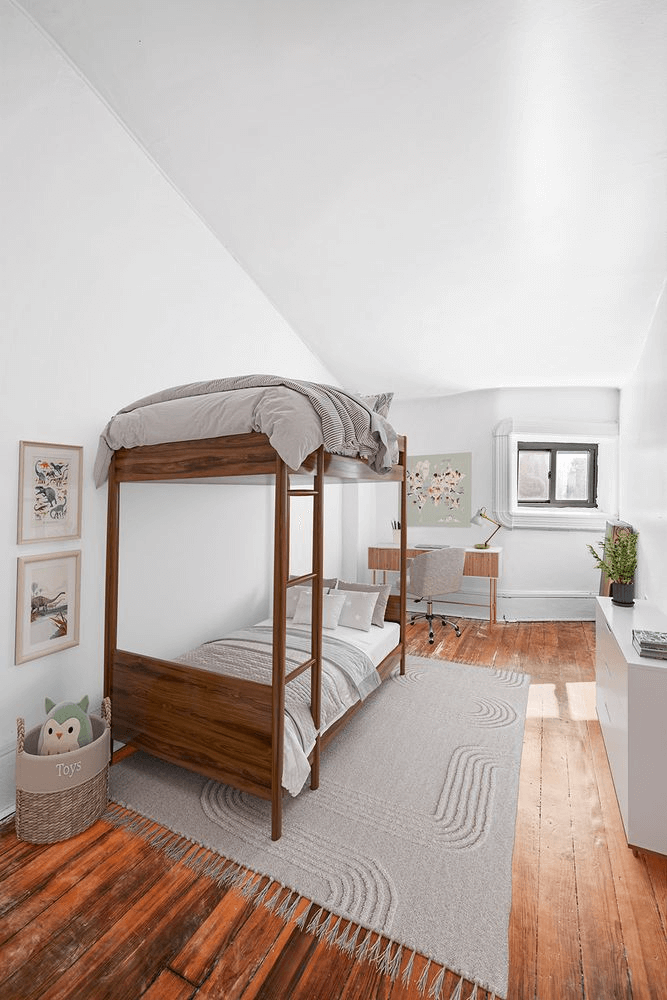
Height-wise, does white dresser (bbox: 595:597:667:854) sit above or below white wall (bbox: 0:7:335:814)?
below

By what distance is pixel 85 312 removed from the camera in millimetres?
2473

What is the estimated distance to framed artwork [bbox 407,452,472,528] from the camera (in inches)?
227

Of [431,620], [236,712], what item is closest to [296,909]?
[236,712]

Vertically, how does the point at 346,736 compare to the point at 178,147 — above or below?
below

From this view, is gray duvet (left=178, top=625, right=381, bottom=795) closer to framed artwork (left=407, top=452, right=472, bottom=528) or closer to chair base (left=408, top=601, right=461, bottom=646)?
chair base (left=408, top=601, right=461, bottom=646)

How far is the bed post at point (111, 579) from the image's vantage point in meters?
2.52

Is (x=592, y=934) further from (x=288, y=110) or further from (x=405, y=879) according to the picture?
(x=288, y=110)

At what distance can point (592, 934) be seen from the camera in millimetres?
1536

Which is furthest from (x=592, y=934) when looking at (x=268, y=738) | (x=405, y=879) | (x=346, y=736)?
(x=346, y=736)

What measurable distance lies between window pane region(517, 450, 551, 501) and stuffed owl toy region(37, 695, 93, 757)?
507 centimetres

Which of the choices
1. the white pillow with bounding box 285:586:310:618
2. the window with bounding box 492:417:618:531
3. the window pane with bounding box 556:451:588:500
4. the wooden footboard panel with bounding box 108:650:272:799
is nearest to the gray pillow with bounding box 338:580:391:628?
the white pillow with bounding box 285:586:310:618

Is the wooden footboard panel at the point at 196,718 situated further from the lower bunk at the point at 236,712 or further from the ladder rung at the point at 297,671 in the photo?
the ladder rung at the point at 297,671

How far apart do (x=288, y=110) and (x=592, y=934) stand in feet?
12.2

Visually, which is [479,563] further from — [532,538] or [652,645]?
[652,645]
